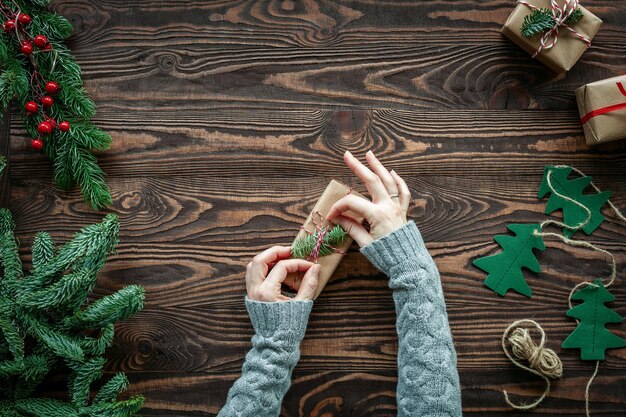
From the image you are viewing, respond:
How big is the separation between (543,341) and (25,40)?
1463 mm

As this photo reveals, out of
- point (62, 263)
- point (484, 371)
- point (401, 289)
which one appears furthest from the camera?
point (484, 371)

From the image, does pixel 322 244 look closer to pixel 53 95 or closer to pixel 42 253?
pixel 42 253

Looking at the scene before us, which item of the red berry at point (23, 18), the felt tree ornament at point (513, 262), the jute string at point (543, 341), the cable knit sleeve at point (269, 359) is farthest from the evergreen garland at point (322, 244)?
the red berry at point (23, 18)

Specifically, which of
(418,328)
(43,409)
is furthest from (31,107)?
(418,328)

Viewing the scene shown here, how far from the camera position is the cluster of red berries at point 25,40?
1152 millimetres

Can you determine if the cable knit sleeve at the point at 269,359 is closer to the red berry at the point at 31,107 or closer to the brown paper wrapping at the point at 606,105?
the red berry at the point at 31,107

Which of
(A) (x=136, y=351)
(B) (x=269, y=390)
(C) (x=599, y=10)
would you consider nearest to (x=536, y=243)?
(C) (x=599, y=10)

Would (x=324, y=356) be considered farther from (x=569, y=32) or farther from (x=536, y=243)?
(x=569, y=32)

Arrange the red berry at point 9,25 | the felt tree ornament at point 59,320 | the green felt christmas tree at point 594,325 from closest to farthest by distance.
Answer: the felt tree ornament at point 59,320
the red berry at point 9,25
the green felt christmas tree at point 594,325

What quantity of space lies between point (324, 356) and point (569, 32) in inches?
40.7

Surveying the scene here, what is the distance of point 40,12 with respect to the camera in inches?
48.0

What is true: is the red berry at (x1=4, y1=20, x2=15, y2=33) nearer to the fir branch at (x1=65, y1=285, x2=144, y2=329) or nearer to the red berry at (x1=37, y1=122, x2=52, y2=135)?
the red berry at (x1=37, y1=122, x2=52, y2=135)

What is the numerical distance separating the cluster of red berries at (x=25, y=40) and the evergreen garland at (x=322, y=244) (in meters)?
0.78

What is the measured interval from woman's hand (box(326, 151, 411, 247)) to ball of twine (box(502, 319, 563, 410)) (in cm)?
41
